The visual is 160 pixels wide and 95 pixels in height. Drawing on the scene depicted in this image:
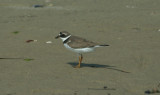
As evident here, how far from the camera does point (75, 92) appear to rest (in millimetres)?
7164

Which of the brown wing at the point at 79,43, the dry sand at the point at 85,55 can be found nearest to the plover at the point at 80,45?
the brown wing at the point at 79,43

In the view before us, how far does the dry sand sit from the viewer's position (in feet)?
25.3

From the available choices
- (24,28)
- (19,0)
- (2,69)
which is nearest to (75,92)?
(2,69)

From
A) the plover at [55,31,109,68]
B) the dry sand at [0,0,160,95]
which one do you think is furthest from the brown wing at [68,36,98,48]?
the dry sand at [0,0,160,95]

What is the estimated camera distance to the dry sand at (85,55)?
7.72m

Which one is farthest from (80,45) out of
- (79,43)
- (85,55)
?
(85,55)

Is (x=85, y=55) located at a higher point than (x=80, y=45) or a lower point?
lower

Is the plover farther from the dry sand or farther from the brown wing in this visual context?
the dry sand

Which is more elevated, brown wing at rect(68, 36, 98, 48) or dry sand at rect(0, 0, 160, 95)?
brown wing at rect(68, 36, 98, 48)

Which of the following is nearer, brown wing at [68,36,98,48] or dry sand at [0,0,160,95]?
dry sand at [0,0,160,95]

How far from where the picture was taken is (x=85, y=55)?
35.6 feet

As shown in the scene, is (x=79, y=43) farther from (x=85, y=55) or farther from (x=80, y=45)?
(x=85, y=55)

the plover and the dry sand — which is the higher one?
the plover

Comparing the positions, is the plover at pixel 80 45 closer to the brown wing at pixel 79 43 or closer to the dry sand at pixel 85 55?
the brown wing at pixel 79 43
